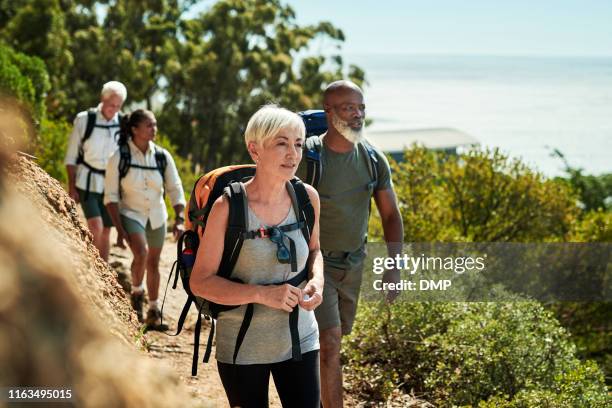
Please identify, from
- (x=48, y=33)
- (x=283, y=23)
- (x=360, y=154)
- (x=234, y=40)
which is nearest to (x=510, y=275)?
(x=360, y=154)

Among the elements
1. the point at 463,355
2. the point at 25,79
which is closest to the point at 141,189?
the point at 463,355

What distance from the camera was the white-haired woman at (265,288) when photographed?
374 cm

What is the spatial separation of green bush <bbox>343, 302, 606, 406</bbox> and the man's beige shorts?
50.0 inches

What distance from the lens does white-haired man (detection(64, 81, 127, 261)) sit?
8.12 meters

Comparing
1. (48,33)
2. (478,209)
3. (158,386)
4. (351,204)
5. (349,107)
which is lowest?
(158,386)

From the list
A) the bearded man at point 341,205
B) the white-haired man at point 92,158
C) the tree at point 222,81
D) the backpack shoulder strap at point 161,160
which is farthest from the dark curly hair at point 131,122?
the tree at point 222,81

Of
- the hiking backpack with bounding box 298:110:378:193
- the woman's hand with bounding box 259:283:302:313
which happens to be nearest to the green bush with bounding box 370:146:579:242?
the hiking backpack with bounding box 298:110:378:193

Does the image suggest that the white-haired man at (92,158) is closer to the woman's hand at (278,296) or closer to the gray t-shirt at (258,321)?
the gray t-shirt at (258,321)

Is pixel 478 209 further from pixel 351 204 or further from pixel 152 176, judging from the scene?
pixel 351 204

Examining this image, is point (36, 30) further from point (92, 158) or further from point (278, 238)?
point (278, 238)

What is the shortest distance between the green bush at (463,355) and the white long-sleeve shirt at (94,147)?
2637mm

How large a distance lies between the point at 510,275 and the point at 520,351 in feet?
28.6

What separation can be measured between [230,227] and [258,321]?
41 centimetres

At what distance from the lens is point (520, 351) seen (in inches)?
258
